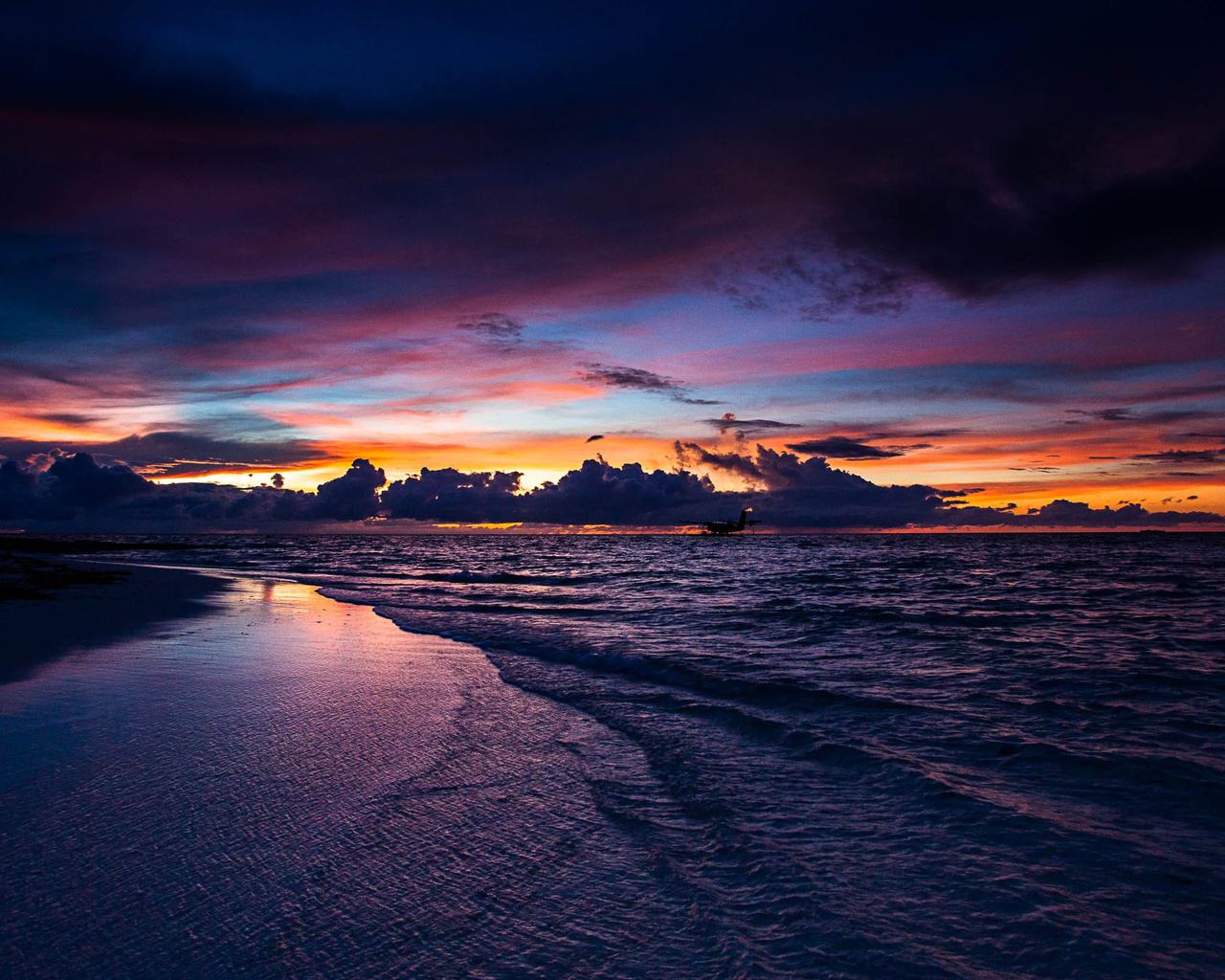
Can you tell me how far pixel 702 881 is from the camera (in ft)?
15.2

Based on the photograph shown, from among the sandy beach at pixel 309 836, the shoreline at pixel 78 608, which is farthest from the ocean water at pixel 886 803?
the shoreline at pixel 78 608

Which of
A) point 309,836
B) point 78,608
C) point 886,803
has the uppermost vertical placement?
point 309,836

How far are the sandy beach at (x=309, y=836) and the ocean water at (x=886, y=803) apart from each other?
0.07 metres

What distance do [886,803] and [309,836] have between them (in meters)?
4.82

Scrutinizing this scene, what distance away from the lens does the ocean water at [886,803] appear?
391 centimetres

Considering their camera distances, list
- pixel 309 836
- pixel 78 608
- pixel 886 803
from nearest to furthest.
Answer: pixel 309 836, pixel 886 803, pixel 78 608

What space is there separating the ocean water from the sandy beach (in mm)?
70

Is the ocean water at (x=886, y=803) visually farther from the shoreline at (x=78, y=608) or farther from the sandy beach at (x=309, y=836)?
the shoreline at (x=78, y=608)

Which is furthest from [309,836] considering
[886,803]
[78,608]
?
[78,608]

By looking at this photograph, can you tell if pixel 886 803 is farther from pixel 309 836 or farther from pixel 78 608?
pixel 78 608

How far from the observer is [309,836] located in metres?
4.90

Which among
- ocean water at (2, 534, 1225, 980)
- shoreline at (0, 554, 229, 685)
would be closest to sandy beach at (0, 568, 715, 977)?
ocean water at (2, 534, 1225, 980)

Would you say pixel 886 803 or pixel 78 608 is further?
pixel 78 608

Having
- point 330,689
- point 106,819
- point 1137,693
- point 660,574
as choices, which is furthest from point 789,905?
point 660,574
